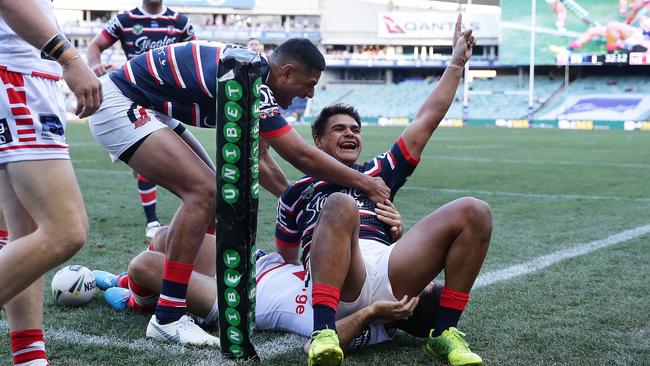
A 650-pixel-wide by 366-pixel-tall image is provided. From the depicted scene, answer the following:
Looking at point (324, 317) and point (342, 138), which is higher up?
point (342, 138)

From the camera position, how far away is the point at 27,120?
9.04 ft

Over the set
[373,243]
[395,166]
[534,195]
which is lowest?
[534,195]

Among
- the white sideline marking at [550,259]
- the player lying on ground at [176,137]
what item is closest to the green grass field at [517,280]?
the white sideline marking at [550,259]

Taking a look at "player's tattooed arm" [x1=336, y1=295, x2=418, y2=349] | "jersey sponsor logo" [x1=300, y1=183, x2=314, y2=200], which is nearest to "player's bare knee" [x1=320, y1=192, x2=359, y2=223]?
"player's tattooed arm" [x1=336, y1=295, x2=418, y2=349]

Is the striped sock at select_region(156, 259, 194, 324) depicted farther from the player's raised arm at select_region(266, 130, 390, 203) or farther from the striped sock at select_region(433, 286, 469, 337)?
the striped sock at select_region(433, 286, 469, 337)

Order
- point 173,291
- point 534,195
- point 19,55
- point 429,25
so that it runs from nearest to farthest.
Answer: point 19,55 < point 173,291 < point 534,195 < point 429,25

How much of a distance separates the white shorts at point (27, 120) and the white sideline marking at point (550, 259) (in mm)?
2939

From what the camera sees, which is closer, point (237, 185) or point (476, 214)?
point (237, 185)

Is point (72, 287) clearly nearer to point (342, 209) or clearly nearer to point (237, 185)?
point (237, 185)

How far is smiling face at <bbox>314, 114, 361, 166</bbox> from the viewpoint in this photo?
391 cm

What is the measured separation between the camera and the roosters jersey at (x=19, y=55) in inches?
110

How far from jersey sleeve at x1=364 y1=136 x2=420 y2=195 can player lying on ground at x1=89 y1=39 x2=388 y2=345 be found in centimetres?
19

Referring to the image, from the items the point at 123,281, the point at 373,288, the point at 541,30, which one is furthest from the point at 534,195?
the point at 541,30

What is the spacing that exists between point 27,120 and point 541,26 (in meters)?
54.4
